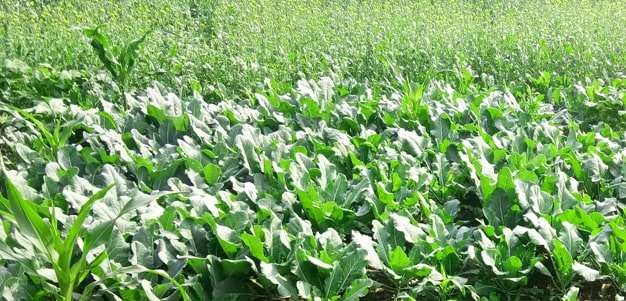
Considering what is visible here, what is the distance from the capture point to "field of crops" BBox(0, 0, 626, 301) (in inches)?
117

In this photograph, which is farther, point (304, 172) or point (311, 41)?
point (311, 41)

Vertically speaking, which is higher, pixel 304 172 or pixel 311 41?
pixel 304 172

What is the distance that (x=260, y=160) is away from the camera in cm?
409

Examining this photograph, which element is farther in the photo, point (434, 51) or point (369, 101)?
point (434, 51)

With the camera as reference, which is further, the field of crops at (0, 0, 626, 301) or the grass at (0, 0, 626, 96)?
the grass at (0, 0, 626, 96)

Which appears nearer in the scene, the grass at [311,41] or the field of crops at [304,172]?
the field of crops at [304,172]

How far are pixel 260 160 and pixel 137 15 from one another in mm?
5100

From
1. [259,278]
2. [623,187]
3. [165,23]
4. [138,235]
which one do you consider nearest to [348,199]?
[259,278]

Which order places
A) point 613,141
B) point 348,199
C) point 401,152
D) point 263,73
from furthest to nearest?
point 263,73
point 613,141
point 401,152
point 348,199

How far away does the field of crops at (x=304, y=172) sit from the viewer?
9.78 ft

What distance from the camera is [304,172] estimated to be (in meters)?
3.90

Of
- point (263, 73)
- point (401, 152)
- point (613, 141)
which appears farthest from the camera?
point (263, 73)

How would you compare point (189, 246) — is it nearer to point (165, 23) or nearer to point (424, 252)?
point (424, 252)

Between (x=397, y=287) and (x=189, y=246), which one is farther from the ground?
(x=189, y=246)
